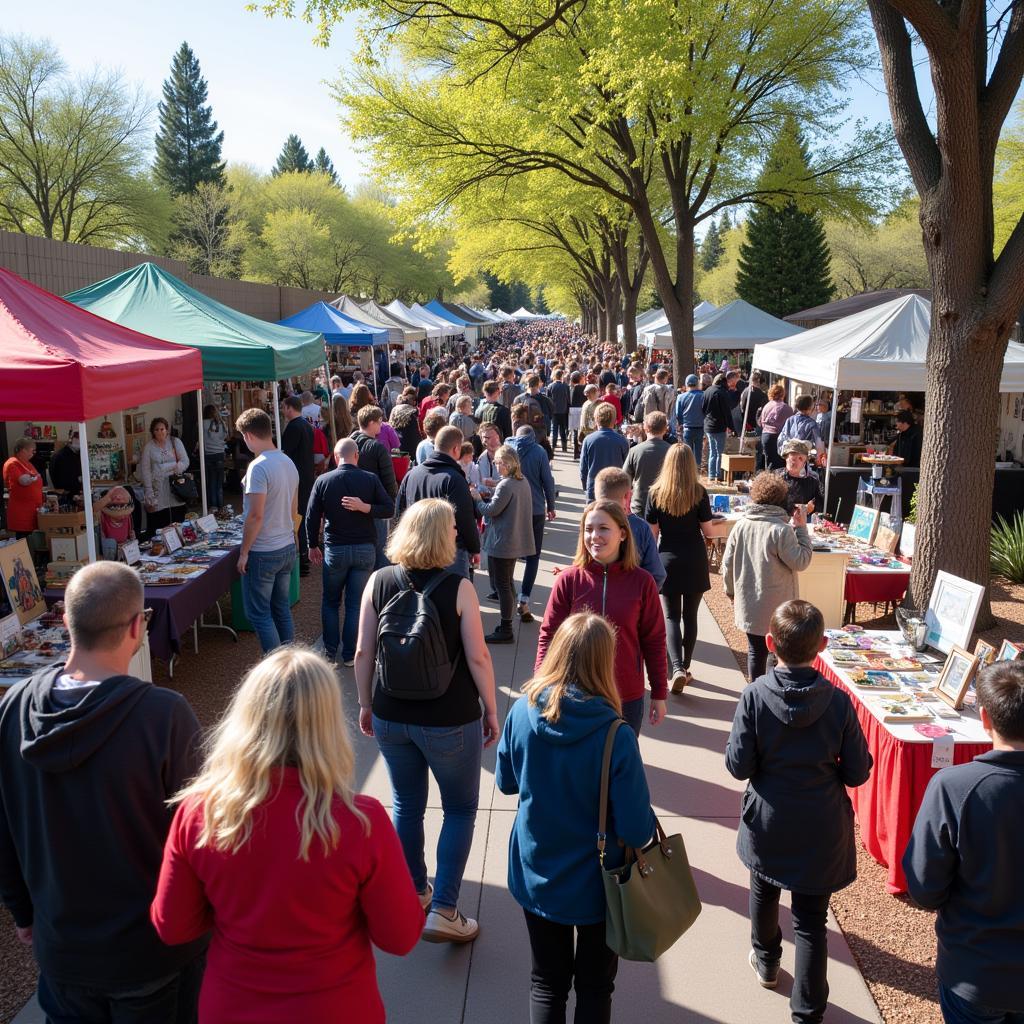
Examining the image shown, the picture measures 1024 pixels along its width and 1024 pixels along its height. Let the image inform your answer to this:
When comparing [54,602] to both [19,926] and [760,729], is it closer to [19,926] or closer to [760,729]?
[19,926]

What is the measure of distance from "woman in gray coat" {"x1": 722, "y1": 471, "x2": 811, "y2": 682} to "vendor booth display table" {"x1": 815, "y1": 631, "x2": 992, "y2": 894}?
0.74 meters

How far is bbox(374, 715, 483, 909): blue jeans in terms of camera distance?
3.62 metres

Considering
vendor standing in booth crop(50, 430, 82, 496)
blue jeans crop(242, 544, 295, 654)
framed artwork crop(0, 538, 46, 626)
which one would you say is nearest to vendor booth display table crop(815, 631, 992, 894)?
blue jeans crop(242, 544, 295, 654)

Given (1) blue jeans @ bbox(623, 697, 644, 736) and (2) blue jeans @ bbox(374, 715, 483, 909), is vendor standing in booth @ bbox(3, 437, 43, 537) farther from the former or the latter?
(1) blue jeans @ bbox(623, 697, 644, 736)

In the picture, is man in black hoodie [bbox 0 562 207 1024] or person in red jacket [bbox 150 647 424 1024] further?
man in black hoodie [bbox 0 562 207 1024]

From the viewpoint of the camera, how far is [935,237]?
6992 millimetres

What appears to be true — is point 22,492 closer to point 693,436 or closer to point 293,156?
point 693,436

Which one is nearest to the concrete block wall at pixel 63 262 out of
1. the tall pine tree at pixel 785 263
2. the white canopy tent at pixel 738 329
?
the white canopy tent at pixel 738 329

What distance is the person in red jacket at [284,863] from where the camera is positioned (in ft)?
6.44

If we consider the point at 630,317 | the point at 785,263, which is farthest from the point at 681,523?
the point at 785,263

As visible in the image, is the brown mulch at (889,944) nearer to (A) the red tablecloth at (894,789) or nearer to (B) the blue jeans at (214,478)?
(A) the red tablecloth at (894,789)

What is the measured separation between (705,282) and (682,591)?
194ft

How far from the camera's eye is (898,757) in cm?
429

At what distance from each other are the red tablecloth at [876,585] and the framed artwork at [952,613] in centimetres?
236
